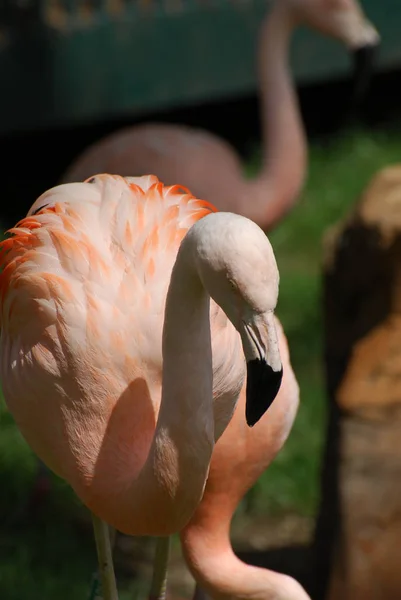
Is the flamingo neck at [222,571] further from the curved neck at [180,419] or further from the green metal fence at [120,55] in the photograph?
the green metal fence at [120,55]

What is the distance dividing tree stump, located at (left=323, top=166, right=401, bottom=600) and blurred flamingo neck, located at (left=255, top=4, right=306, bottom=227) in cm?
93

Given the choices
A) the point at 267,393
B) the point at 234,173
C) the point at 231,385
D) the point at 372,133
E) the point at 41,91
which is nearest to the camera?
the point at 267,393

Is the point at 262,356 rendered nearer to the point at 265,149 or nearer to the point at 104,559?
the point at 104,559

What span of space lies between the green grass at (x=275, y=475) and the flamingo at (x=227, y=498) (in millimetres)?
1140

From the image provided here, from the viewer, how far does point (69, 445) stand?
2.95m

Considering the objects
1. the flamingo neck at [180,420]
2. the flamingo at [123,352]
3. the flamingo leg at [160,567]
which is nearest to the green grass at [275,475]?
the flamingo leg at [160,567]

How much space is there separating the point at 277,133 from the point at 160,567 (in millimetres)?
2956

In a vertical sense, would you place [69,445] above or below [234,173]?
above

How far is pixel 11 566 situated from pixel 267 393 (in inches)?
89.4

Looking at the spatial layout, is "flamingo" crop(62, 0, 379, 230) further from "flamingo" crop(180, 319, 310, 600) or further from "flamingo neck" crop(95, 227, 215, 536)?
"flamingo neck" crop(95, 227, 215, 536)

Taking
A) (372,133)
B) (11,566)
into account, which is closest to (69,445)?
(11,566)

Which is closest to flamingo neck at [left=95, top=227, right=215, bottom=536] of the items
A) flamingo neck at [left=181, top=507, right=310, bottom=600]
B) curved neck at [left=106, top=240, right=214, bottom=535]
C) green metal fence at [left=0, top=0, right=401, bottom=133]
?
curved neck at [left=106, top=240, right=214, bottom=535]

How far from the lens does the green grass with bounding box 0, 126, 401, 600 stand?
4.29m

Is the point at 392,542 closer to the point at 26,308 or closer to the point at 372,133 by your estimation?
the point at 26,308
